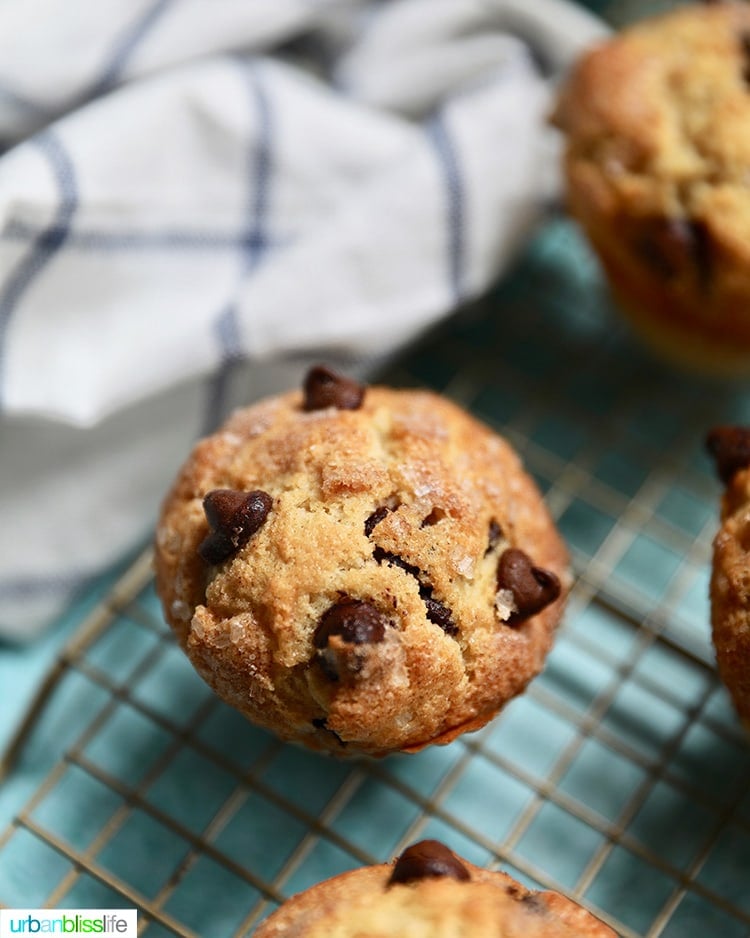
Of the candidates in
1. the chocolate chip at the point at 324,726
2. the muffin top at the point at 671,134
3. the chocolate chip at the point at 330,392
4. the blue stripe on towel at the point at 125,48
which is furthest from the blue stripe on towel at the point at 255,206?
the chocolate chip at the point at 324,726

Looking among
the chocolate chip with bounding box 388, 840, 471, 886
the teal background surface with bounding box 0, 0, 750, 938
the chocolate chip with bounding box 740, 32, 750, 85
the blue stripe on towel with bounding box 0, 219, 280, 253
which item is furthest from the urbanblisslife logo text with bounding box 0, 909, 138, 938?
the chocolate chip with bounding box 740, 32, 750, 85

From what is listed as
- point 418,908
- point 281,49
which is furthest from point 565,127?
point 418,908

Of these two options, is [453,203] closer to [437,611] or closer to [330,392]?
[330,392]

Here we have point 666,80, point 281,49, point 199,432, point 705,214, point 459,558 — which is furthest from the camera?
point 281,49

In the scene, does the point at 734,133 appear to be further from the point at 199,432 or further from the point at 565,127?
the point at 199,432

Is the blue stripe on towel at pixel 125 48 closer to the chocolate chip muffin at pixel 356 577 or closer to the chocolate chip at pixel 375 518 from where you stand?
the chocolate chip muffin at pixel 356 577

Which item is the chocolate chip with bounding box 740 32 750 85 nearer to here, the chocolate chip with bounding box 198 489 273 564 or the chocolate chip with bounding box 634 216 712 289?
the chocolate chip with bounding box 634 216 712 289
